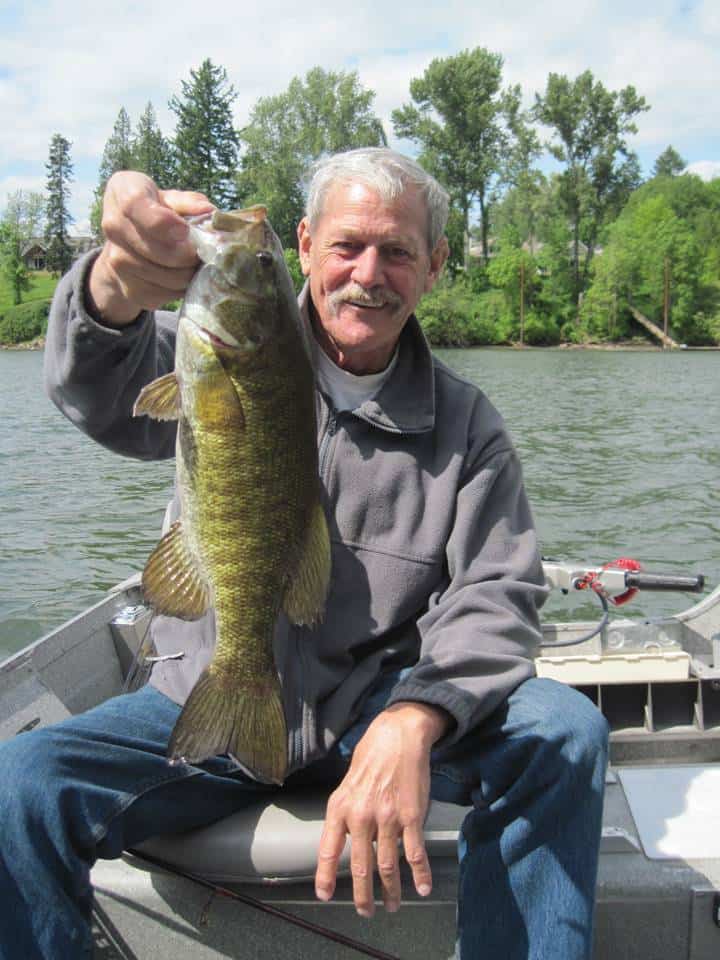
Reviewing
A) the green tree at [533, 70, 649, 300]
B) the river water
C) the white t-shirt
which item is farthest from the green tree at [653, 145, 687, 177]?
the white t-shirt

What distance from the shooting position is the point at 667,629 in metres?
4.23

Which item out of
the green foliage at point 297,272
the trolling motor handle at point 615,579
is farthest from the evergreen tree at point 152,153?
the trolling motor handle at point 615,579

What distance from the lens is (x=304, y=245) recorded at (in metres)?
2.98

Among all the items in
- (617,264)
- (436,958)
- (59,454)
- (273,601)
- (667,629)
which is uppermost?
(617,264)

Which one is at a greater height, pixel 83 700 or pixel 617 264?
pixel 617 264

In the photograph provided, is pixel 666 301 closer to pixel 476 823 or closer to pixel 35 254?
pixel 35 254

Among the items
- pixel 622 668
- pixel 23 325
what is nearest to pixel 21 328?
pixel 23 325

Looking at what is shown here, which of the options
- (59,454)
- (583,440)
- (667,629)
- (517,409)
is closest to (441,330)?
(517,409)

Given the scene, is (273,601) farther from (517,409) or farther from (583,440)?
(517,409)

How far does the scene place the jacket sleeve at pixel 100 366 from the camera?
222 cm

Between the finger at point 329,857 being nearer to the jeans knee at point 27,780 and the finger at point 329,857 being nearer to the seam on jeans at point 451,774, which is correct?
the seam on jeans at point 451,774

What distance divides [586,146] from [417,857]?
72.0 m

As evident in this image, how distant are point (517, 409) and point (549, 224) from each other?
46.2 metres

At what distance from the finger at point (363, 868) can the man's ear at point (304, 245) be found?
1.75m
